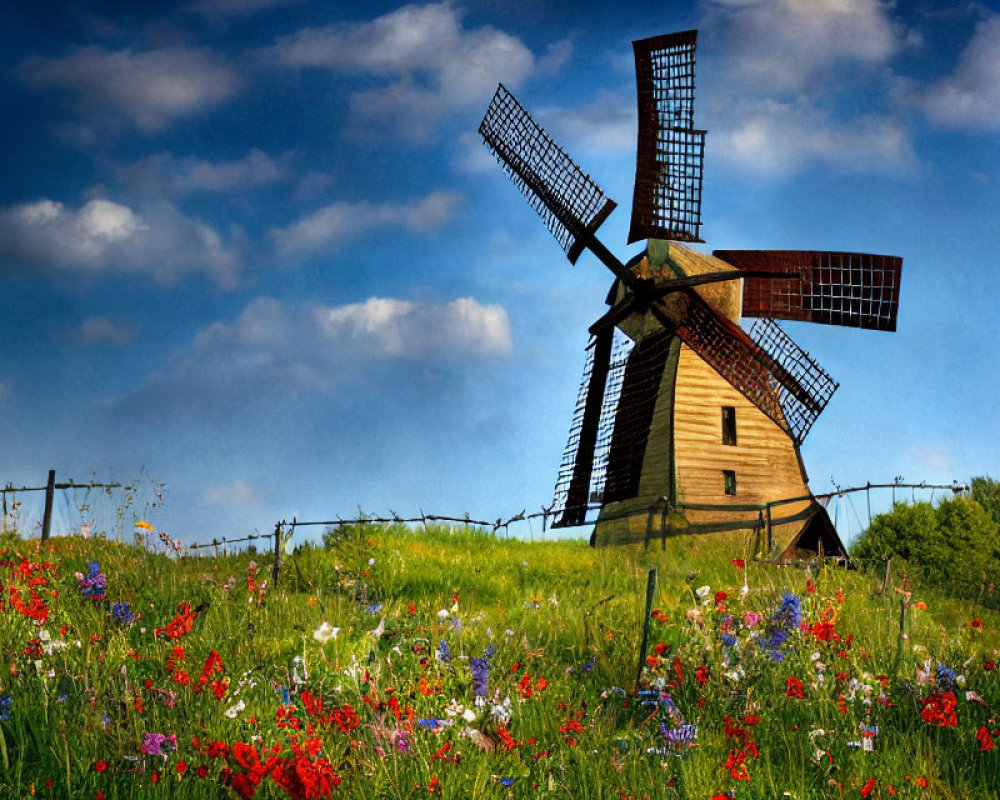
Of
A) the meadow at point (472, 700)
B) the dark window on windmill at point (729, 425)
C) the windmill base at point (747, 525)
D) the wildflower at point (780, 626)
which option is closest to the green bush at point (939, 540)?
the windmill base at point (747, 525)

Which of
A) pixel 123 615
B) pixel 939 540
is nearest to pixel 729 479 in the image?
pixel 939 540

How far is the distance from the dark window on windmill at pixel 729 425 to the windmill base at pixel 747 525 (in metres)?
1.39

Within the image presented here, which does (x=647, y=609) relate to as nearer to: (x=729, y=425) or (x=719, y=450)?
(x=719, y=450)

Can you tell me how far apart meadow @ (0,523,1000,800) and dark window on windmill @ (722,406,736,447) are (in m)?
8.95

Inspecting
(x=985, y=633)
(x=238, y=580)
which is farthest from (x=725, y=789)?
(x=985, y=633)

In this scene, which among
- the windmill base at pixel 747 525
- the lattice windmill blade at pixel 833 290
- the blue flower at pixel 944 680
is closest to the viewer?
the blue flower at pixel 944 680

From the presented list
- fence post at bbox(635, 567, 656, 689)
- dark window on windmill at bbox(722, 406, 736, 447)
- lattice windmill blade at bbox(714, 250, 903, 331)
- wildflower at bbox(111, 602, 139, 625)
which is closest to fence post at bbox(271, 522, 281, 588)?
wildflower at bbox(111, 602, 139, 625)

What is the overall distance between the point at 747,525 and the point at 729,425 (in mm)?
2041

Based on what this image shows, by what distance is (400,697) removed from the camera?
5039mm

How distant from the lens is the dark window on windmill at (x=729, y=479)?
18062mm

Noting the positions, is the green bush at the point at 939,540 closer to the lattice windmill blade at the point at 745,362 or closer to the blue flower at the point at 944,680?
the lattice windmill blade at the point at 745,362

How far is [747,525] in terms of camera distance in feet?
58.4

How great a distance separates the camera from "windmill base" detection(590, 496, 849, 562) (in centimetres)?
1741

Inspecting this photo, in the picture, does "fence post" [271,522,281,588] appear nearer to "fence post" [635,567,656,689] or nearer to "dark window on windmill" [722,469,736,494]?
"fence post" [635,567,656,689]
